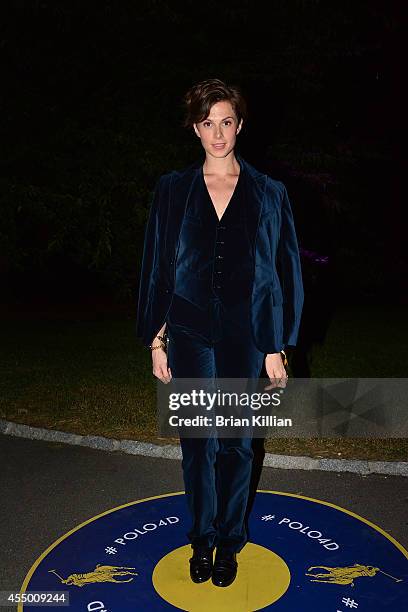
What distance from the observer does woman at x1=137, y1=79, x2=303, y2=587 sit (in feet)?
11.0

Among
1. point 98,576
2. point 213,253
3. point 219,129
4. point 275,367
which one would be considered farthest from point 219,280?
point 98,576

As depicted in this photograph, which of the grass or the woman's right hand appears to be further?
the grass

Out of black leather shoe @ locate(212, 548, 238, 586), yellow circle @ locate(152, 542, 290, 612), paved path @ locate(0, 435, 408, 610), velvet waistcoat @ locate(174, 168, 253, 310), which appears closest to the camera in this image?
velvet waistcoat @ locate(174, 168, 253, 310)

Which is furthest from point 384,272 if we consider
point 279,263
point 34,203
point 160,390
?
point 279,263

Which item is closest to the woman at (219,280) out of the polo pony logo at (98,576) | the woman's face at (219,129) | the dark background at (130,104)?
the woman's face at (219,129)

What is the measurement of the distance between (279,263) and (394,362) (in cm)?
569

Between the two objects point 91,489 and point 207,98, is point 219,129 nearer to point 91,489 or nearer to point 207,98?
point 207,98

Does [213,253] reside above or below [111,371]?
above

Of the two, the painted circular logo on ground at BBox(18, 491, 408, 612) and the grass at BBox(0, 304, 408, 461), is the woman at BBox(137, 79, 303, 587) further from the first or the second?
the grass at BBox(0, 304, 408, 461)

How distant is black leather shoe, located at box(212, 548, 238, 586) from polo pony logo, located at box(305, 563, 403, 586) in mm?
421

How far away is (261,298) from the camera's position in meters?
3.37

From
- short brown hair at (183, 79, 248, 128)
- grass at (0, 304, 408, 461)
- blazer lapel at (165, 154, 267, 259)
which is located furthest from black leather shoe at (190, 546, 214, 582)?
short brown hair at (183, 79, 248, 128)

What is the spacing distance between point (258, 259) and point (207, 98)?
81cm

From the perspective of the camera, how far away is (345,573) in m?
3.72
